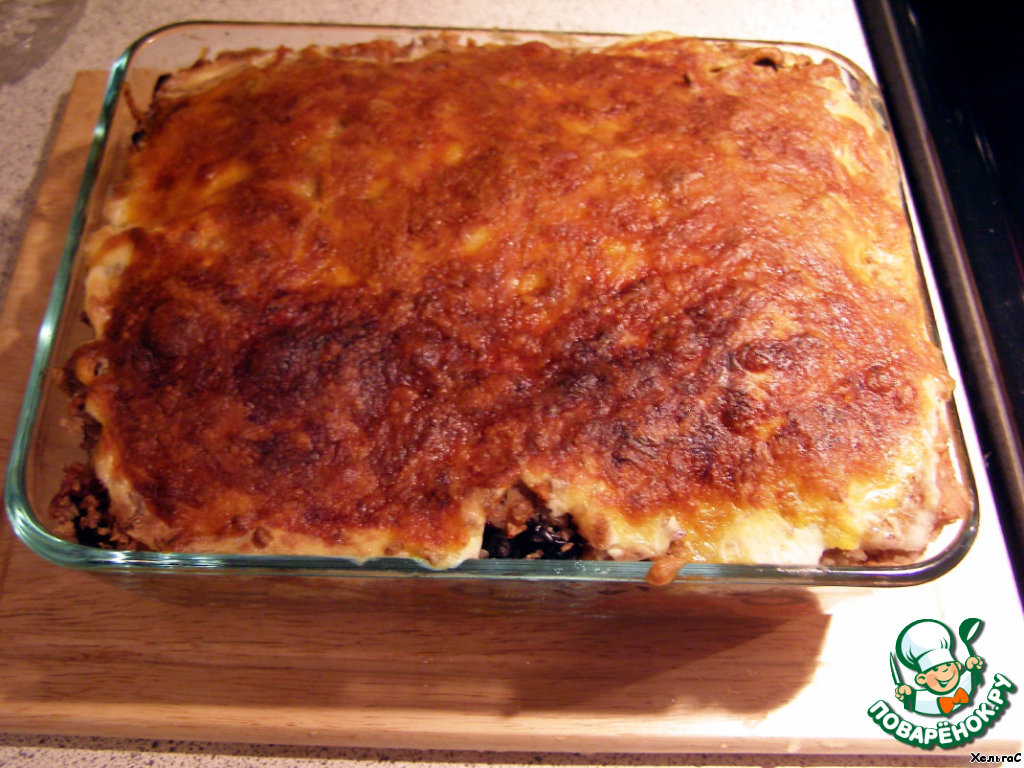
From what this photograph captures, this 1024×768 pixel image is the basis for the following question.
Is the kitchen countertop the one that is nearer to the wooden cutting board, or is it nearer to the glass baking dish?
the glass baking dish

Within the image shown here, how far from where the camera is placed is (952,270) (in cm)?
180

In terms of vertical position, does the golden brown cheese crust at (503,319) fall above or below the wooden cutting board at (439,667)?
above

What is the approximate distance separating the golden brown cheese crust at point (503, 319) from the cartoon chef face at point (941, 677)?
335 mm

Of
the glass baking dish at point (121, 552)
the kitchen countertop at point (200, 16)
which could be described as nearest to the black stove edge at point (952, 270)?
the kitchen countertop at point (200, 16)

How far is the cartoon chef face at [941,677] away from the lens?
4.23 ft

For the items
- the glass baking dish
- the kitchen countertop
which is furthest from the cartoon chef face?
the kitchen countertop

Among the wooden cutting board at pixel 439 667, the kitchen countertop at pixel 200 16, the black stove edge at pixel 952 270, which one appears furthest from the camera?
the kitchen countertop at pixel 200 16

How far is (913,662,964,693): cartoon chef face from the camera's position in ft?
4.23

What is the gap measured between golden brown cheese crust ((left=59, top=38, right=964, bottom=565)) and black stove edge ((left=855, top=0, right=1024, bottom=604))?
0.50m

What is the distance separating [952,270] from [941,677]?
92 centimetres

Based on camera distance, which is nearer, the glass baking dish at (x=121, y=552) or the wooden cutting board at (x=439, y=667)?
the glass baking dish at (x=121, y=552)

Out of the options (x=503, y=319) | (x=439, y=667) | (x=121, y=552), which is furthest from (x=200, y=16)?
(x=439, y=667)

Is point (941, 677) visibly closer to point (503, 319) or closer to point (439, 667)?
point (439, 667)

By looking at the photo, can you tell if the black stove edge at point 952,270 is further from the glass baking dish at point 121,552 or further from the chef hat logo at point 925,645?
the glass baking dish at point 121,552
